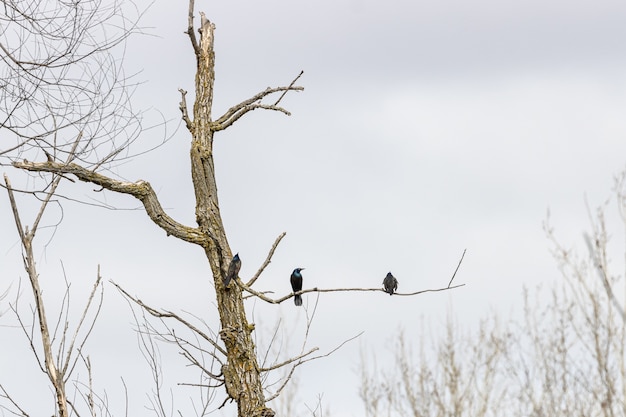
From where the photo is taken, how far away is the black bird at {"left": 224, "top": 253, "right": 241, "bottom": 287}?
8.56 m

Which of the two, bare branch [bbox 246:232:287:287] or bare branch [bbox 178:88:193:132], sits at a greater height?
bare branch [bbox 178:88:193:132]

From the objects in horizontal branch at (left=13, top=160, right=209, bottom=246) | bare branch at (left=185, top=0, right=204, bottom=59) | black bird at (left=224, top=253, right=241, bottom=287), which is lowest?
black bird at (left=224, top=253, right=241, bottom=287)

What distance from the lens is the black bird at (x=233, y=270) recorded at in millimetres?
8562

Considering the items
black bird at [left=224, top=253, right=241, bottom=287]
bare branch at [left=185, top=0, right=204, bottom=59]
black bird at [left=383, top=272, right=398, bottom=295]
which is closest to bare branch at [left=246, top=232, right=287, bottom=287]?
black bird at [left=224, top=253, right=241, bottom=287]

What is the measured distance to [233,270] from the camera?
339 inches

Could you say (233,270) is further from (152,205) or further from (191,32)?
(191,32)

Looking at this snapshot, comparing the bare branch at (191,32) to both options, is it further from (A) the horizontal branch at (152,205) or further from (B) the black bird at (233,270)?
(B) the black bird at (233,270)

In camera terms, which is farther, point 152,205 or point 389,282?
point 389,282

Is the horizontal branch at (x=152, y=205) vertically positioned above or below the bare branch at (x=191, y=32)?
below

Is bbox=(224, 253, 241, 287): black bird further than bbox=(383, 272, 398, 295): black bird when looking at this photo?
No

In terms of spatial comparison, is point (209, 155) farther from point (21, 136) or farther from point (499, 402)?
point (499, 402)

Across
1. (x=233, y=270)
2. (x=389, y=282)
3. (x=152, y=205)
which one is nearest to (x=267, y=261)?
(x=233, y=270)

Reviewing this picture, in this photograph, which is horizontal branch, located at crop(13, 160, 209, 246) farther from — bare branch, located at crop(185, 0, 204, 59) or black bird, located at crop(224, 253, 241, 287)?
bare branch, located at crop(185, 0, 204, 59)

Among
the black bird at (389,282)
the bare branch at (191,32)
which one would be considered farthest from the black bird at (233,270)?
the black bird at (389,282)
